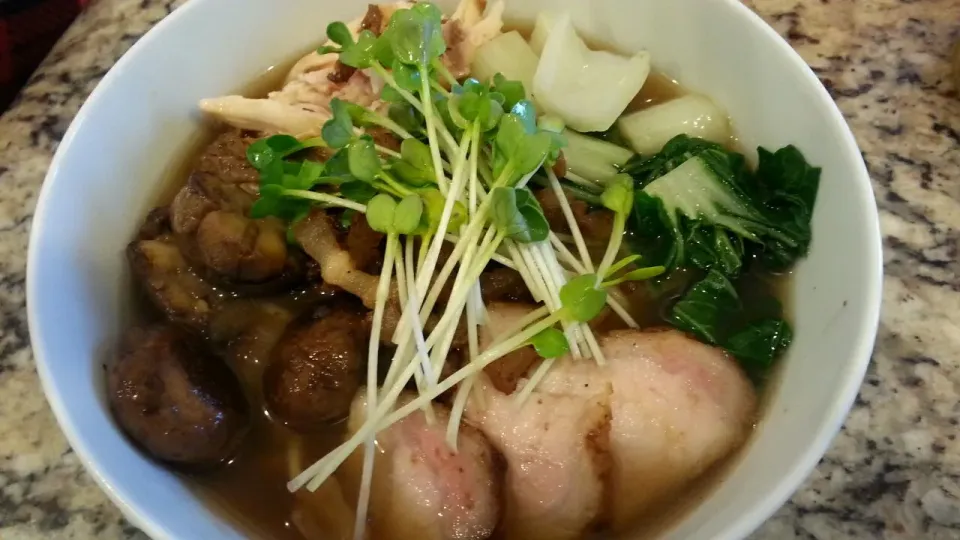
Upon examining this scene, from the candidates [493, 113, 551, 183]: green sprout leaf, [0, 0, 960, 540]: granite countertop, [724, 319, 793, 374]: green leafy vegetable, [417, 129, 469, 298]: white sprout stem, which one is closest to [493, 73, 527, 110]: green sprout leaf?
[493, 113, 551, 183]: green sprout leaf

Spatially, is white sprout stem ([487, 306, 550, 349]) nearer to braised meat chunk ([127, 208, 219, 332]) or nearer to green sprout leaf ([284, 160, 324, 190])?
green sprout leaf ([284, 160, 324, 190])

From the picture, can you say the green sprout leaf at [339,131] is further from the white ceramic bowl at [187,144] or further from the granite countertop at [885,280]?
the granite countertop at [885,280]

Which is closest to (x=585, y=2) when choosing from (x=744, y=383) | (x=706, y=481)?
(x=744, y=383)

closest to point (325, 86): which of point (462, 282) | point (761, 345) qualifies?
point (462, 282)

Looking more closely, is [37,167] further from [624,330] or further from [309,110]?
[624,330]

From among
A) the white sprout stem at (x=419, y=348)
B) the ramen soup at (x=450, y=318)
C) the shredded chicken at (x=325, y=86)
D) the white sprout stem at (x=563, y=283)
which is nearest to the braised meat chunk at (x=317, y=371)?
the ramen soup at (x=450, y=318)
